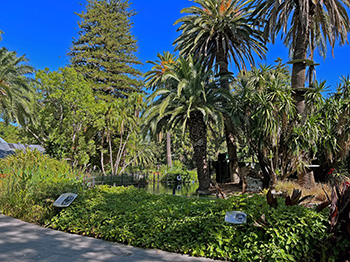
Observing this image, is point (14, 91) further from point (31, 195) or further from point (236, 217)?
point (236, 217)

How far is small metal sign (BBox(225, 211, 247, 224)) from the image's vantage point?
4119mm

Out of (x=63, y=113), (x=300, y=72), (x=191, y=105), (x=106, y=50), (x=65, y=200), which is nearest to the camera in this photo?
(x=65, y=200)

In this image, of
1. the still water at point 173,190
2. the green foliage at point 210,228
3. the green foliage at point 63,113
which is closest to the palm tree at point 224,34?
the still water at point 173,190

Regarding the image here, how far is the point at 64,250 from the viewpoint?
4.46m

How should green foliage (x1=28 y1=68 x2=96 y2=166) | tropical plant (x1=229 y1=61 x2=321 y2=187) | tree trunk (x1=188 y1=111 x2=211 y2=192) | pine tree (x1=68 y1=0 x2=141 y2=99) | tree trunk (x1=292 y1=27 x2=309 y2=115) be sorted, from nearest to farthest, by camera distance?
tropical plant (x1=229 y1=61 x2=321 y2=187) < tree trunk (x1=292 y1=27 x2=309 y2=115) < tree trunk (x1=188 y1=111 x2=211 y2=192) < green foliage (x1=28 y1=68 x2=96 y2=166) < pine tree (x1=68 y1=0 x2=141 y2=99)

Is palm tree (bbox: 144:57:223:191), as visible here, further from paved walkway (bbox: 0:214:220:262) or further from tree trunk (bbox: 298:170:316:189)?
paved walkway (bbox: 0:214:220:262)

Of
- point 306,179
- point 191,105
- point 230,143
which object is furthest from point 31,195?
point 230,143

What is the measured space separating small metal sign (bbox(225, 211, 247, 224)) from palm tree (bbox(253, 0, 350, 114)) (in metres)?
10.7

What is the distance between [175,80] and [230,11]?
226 inches

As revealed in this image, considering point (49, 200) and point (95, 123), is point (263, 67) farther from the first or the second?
point (95, 123)

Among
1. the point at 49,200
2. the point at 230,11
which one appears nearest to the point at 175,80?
the point at 230,11

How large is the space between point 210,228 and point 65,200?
356 centimetres

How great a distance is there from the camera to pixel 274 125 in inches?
468

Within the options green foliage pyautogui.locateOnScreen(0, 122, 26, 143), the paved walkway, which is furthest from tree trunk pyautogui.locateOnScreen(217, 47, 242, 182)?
green foliage pyautogui.locateOnScreen(0, 122, 26, 143)
